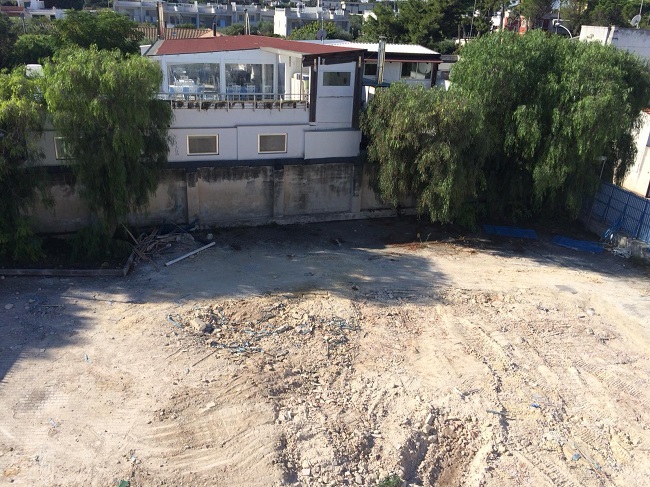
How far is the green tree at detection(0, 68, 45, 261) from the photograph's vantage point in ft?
50.9

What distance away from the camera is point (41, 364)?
12734 millimetres

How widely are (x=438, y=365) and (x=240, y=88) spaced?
1446 centimetres

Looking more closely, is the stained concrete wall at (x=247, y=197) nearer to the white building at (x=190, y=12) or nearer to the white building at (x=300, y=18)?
the white building at (x=300, y=18)

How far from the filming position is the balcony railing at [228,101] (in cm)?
1983

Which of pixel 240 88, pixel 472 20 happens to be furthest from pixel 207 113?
pixel 472 20

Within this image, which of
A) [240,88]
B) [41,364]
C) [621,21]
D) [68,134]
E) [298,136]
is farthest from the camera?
[621,21]

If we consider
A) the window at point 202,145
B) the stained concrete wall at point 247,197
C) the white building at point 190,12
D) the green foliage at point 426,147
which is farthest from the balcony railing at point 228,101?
the white building at point 190,12

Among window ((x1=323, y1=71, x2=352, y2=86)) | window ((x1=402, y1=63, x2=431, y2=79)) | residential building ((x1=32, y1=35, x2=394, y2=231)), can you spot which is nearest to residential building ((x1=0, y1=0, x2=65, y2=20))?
window ((x1=402, y1=63, x2=431, y2=79))

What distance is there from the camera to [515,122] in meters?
20.5

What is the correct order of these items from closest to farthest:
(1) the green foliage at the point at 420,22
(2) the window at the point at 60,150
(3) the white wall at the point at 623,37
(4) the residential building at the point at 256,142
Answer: (2) the window at the point at 60,150
(4) the residential building at the point at 256,142
(3) the white wall at the point at 623,37
(1) the green foliage at the point at 420,22

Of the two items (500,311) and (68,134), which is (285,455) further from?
(68,134)

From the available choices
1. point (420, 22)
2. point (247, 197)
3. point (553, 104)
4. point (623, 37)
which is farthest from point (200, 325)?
point (420, 22)

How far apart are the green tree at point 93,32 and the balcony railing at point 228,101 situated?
1408 cm

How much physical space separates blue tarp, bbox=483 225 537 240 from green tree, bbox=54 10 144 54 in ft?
75.2
